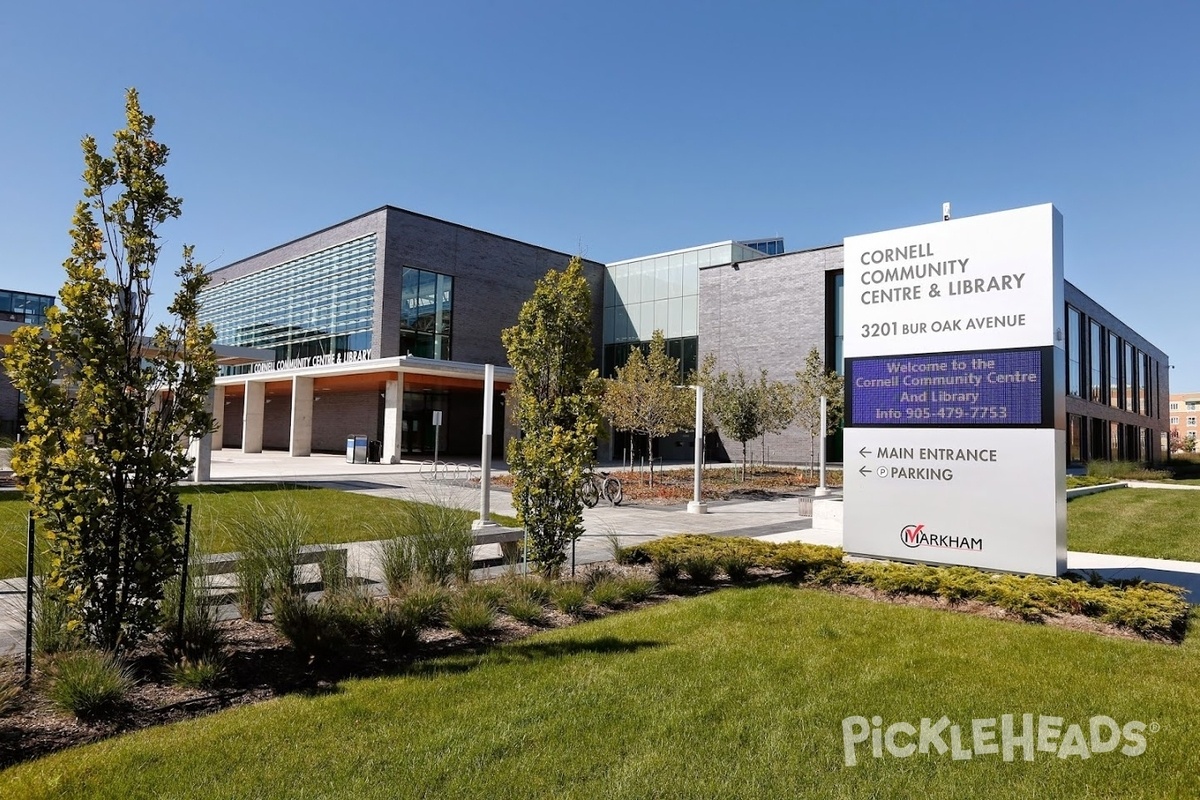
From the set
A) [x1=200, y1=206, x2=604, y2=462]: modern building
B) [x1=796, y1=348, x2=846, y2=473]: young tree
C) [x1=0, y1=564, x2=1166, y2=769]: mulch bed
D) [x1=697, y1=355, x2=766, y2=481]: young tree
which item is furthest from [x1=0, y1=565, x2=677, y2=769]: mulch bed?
[x1=200, y1=206, x2=604, y2=462]: modern building

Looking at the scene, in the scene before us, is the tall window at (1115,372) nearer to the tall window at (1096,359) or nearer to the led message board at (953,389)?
the tall window at (1096,359)

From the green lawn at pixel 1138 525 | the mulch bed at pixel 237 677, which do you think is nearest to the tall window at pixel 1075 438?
the green lawn at pixel 1138 525

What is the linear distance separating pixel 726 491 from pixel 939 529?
13.8m

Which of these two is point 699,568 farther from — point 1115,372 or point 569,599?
point 1115,372

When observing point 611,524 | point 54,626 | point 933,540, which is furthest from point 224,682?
point 611,524

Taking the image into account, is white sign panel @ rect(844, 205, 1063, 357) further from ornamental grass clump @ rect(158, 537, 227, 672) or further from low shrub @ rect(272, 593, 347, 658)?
ornamental grass clump @ rect(158, 537, 227, 672)

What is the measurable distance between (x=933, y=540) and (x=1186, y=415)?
17802 centimetres

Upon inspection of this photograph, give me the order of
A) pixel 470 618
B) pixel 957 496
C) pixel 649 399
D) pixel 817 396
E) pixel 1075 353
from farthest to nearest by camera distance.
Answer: pixel 1075 353
pixel 817 396
pixel 649 399
pixel 957 496
pixel 470 618

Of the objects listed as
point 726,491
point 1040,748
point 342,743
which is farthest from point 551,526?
point 726,491

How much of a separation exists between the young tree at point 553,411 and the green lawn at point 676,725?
88.9 inches

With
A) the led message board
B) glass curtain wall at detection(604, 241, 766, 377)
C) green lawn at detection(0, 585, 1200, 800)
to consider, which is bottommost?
green lawn at detection(0, 585, 1200, 800)

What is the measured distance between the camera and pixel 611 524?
1457cm

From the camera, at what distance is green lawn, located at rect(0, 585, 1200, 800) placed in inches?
139

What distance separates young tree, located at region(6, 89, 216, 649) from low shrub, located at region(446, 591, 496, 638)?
2.15 m
